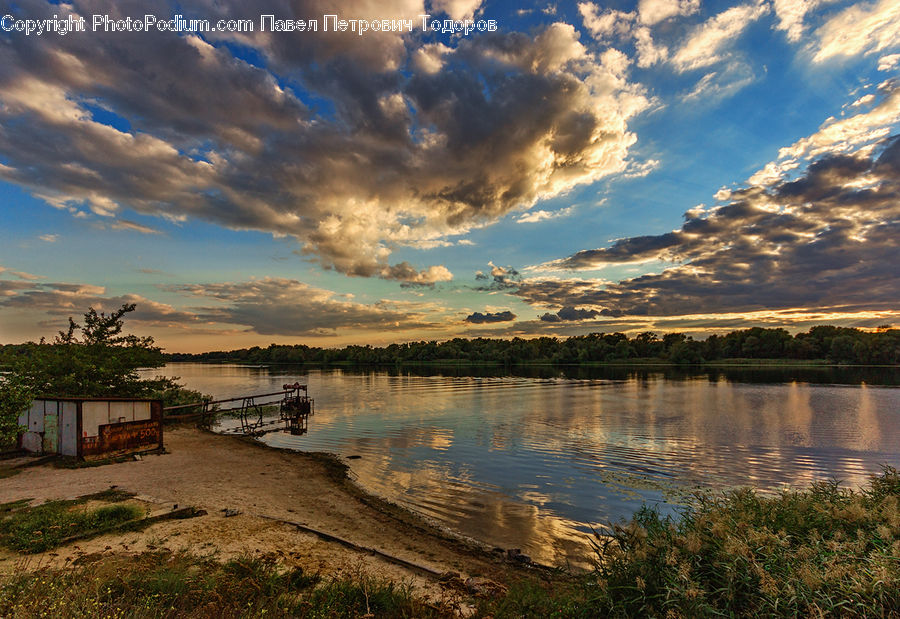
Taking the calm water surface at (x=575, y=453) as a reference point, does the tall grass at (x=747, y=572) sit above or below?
above

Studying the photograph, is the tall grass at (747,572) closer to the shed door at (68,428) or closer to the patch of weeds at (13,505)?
the patch of weeds at (13,505)

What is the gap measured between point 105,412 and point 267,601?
18984 mm

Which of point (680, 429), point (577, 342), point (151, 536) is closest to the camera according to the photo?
point (151, 536)

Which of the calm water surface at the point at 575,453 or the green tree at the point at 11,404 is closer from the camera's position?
the green tree at the point at 11,404

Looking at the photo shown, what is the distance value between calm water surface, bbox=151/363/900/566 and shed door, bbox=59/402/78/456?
41.4ft

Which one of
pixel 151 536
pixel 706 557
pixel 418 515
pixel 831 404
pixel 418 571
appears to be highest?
pixel 706 557

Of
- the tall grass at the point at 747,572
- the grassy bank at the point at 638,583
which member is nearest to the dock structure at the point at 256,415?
the grassy bank at the point at 638,583

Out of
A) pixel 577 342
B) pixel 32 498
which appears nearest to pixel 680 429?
pixel 32 498

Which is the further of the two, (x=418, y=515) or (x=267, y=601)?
(x=418, y=515)

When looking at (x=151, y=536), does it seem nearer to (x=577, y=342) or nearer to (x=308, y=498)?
(x=308, y=498)

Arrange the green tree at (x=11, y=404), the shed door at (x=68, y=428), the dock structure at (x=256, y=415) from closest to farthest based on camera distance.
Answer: the green tree at (x=11, y=404)
the shed door at (x=68, y=428)
the dock structure at (x=256, y=415)

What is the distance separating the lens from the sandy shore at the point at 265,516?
1035 cm

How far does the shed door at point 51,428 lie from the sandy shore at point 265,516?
6.45 ft

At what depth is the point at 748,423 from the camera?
119 ft
